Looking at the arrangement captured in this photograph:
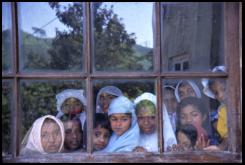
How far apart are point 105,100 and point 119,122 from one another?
10cm

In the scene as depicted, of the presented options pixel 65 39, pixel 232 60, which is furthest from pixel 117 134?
pixel 232 60

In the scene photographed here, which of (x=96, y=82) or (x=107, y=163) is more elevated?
(x=96, y=82)

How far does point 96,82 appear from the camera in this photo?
1.66 m

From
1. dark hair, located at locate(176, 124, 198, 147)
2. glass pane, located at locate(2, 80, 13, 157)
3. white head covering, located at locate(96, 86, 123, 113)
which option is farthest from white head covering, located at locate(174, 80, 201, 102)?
glass pane, located at locate(2, 80, 13, 157)

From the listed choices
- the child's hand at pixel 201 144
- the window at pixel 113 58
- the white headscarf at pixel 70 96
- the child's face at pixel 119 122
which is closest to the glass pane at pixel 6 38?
the window at pixel 113 58

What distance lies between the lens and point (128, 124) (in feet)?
5.49

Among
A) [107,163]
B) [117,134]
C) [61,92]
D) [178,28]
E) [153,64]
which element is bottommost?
[107,163]

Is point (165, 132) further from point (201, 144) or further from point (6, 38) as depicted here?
point (6, 38)

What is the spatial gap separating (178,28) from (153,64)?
17 cm

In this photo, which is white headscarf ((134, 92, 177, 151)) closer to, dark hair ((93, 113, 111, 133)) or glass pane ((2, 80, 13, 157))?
dark hair ((93, 113, 111, 133))

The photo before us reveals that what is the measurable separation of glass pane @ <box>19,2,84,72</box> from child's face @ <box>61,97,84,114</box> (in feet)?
0.39

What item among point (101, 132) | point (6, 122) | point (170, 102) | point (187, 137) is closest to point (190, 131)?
point (187, 137)

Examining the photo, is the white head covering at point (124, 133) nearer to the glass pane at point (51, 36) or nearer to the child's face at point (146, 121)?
the child's face at point (146, 121)

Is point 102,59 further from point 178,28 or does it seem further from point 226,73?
point 226,73
